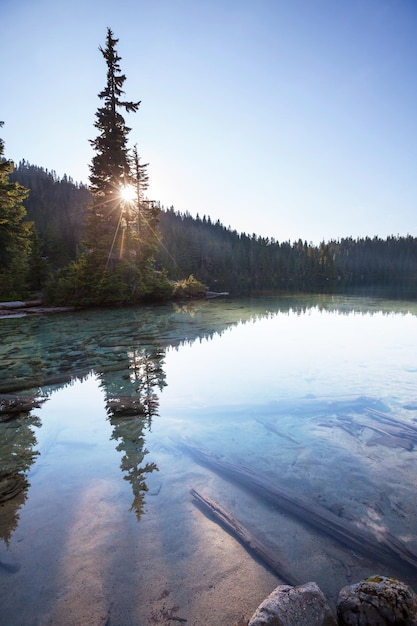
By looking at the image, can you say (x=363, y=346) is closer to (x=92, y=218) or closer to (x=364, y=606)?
(x=364, y=606)

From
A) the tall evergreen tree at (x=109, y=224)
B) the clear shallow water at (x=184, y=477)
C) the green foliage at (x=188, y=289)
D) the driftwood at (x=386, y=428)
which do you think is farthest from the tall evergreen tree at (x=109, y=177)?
the driftwood at (x=386, y=428)

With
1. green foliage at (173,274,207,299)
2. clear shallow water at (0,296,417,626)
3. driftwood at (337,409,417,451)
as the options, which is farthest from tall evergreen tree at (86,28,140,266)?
driftwood at (337,409,417,451)

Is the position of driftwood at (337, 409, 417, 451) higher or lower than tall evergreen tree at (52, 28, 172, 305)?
lower

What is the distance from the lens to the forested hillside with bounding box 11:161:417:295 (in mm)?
71062

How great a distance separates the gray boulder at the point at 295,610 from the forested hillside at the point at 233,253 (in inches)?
2013

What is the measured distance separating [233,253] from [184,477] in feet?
383

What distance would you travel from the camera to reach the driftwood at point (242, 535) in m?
2.85

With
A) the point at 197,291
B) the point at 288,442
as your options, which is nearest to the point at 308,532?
the point at 288,442

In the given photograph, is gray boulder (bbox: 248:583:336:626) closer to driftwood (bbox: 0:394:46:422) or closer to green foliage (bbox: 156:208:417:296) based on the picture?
driftwood (bbox: 0:394:46:422)

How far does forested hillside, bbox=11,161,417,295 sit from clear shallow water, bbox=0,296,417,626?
4500 cm

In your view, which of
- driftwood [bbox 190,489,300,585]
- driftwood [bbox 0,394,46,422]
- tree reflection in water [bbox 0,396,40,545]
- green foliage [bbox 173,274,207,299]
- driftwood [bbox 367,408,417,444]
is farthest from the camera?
green foliage [bbox 173,274,207,299]

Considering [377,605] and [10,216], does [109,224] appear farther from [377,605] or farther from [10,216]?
[377,605]

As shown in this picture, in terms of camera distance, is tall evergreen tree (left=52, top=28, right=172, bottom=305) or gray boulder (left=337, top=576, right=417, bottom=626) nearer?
gray boulder (left=337, top=576, right=417, bottom=626)

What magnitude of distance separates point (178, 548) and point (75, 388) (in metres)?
6.10
